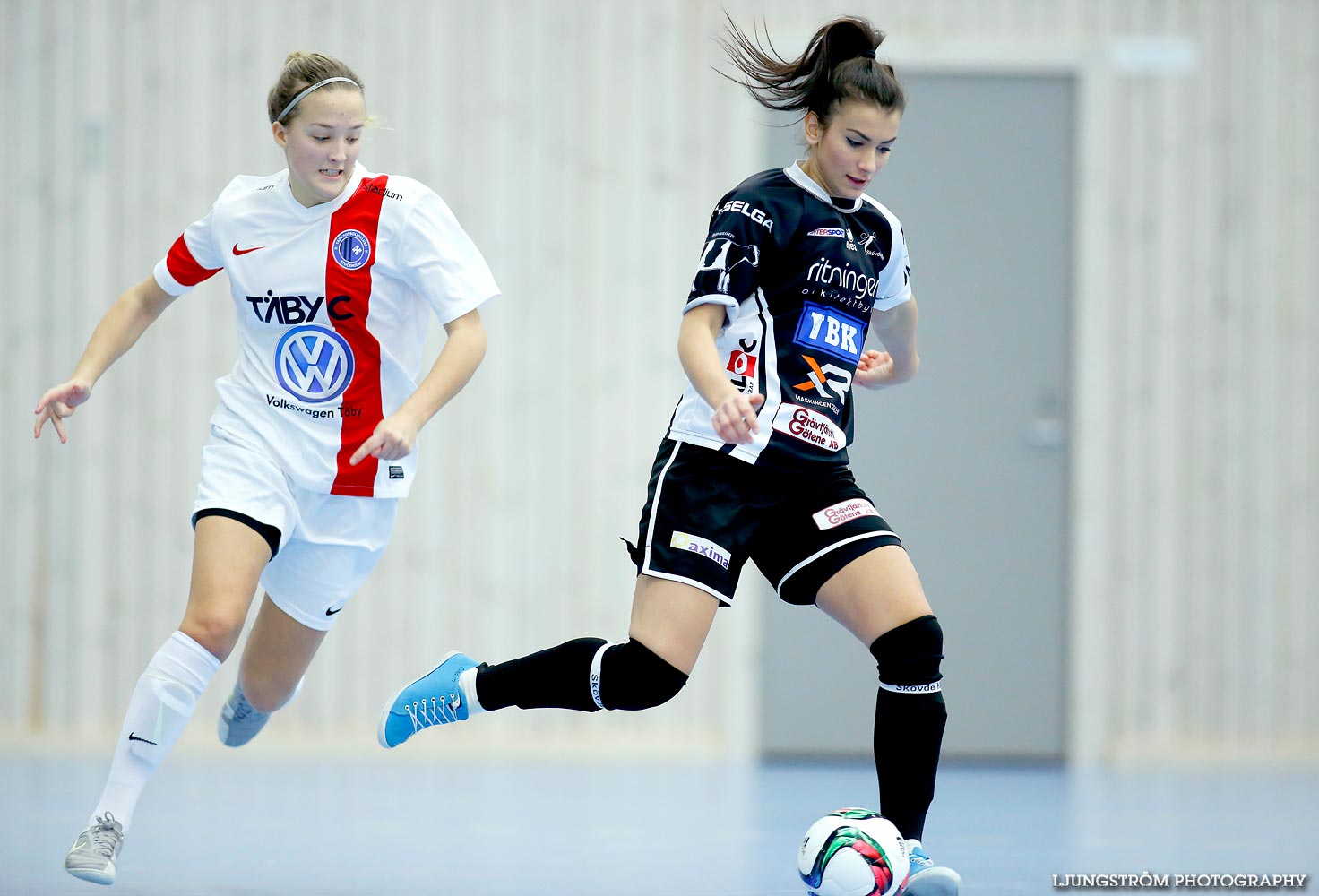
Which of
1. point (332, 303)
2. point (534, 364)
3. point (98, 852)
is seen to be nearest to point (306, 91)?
point (332, 303)

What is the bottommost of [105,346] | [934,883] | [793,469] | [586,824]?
[586,824]

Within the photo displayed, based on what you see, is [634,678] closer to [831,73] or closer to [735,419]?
[735,419]

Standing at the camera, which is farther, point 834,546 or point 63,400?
point 63,400

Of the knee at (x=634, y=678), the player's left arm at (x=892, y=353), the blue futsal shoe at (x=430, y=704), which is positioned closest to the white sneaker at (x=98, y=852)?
the blue futsal shoe at (x=430, y=704)

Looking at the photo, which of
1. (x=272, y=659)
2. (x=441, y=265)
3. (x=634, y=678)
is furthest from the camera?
(x=272, y=659)

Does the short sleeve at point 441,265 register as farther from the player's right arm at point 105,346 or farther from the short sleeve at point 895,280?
the short sleeve at point 895,280

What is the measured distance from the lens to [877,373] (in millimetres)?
3301

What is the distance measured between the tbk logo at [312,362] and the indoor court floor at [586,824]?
107 cm

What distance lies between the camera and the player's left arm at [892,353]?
3197 millimetres

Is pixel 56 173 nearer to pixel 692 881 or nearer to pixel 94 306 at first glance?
pixel 94 306

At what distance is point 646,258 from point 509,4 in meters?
1.26

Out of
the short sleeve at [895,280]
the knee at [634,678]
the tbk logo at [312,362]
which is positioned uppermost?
the short sleeve at [895,280]

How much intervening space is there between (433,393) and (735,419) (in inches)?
26.2

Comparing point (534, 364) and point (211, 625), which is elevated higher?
point (534, 364)
